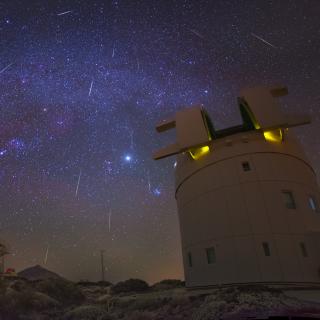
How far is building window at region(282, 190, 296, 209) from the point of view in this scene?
711 inches

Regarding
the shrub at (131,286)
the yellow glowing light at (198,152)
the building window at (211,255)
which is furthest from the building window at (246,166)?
the shrub at (131,286)

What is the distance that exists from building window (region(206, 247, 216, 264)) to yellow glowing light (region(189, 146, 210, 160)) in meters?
6.22

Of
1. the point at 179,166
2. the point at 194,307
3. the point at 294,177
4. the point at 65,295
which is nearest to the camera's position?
the point at 194,307

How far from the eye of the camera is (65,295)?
2469 cm

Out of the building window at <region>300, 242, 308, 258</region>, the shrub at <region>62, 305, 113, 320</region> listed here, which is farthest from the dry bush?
the building window at <region>300, 242, 308, 258</region>

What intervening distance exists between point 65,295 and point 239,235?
15.9 metres

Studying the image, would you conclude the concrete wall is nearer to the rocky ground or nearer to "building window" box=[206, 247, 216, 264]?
"building window" box=[206, 247, 216, 264]

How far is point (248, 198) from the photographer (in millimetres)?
18062

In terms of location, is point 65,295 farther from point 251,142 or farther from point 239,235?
point 251,142

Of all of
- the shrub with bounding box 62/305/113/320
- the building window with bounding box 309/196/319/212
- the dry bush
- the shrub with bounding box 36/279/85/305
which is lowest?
the dry bush

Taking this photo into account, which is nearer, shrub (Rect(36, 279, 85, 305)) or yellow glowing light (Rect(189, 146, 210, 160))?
yellow glowing light (Rect(189, 146, 210, 160))

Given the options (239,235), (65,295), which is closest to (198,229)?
(239,235)

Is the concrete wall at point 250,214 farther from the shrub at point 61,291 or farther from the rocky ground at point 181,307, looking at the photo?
the shrub at point 61,291

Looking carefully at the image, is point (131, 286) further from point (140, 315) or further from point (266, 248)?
point (140, 315)
